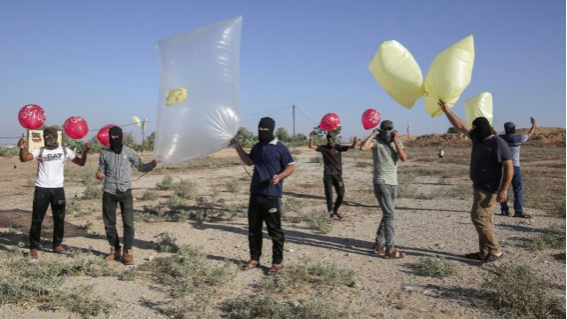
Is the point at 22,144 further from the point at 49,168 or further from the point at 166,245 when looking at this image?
the point at 166,245

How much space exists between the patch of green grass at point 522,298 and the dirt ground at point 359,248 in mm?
131

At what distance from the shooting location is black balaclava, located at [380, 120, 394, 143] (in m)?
5.44

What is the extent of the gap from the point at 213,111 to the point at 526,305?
3.54 meters

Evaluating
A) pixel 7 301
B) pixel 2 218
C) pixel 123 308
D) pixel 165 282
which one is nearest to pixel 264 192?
pixel 165 282

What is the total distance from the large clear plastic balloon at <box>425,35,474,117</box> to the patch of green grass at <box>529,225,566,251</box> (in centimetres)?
220

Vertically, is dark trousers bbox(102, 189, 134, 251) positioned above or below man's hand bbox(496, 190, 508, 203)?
below

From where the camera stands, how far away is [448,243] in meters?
6.18

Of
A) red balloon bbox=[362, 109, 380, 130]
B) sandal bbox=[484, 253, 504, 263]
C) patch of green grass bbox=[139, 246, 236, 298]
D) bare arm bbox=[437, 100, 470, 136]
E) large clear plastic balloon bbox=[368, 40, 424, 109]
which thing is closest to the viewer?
patch of green grass bbox=[139, 246, 236, 298]

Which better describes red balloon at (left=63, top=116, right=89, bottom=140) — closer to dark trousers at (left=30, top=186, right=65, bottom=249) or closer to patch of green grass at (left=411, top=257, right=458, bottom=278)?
dark trousers at (left=30, top=186, right=65, bottom=249)

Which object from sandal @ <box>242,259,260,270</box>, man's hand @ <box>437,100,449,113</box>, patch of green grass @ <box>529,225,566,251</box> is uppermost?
man's hand @ <box>437,100,449,113</box>

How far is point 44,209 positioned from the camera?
5.41 meters

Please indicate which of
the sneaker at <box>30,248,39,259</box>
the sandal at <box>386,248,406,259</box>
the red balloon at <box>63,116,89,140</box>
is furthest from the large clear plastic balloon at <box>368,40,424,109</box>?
the sneaker at <box>30,248,39,259</box>

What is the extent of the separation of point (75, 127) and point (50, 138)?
362 millimetres

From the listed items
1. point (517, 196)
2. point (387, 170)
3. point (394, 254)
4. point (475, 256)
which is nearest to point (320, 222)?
point (394, 254)
